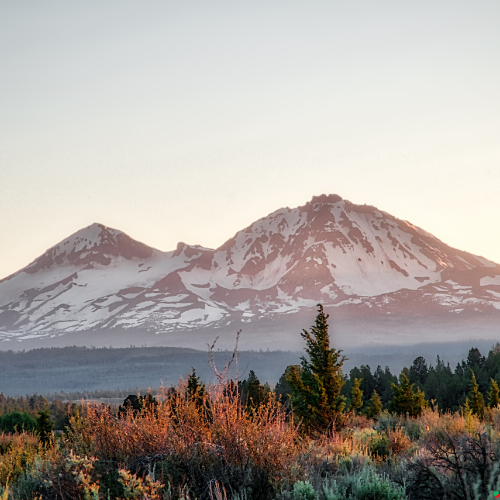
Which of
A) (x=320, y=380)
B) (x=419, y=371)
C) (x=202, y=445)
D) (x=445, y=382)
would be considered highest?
(x=202, y=445)

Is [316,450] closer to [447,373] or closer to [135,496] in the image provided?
[135,496]

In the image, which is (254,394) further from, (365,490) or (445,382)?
(445,382)

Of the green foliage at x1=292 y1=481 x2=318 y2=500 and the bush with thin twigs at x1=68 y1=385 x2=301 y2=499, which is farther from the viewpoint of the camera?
the bush with thin twigs at x1=68 y1=385 x2=301 y2=499

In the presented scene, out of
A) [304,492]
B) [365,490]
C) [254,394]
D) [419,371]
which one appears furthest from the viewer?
[419,371]

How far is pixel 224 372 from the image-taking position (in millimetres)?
7117

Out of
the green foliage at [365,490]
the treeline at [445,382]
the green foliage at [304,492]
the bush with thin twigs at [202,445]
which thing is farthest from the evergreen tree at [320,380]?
the treeline at [445,382]

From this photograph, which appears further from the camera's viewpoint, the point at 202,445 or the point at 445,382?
the point at 445,382

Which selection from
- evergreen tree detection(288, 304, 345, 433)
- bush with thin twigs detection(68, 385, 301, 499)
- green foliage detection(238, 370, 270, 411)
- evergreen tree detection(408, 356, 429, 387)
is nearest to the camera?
bush with thin twigs detection(68, 385, 301, 499)

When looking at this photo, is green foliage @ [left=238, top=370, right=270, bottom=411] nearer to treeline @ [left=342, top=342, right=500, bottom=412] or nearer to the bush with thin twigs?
the bush with thin twigs

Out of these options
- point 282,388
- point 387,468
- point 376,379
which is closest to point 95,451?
point 387,468

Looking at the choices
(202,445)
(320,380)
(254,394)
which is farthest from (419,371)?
(202,445)

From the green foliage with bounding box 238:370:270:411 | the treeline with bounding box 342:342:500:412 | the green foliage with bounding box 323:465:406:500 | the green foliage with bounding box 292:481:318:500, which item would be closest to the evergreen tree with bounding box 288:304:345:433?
the green foliage with bounding box 238:370:270:411

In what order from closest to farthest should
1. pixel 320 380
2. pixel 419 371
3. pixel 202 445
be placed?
1. pixel 202 445
2. pixel 320 380
3. pixel 419 371

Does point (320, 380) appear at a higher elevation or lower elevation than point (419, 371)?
higher
